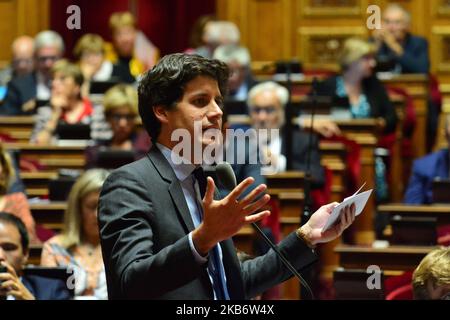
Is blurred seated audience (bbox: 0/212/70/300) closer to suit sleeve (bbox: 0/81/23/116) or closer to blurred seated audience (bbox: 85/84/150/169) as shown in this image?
blurred seated audience (bbox: 85/84/150/169)

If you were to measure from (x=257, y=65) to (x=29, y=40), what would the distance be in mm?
2136

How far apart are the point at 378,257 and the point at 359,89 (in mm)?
3385

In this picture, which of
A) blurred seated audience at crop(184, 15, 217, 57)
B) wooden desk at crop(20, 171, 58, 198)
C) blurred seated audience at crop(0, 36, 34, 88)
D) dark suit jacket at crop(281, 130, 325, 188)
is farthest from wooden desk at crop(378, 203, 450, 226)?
blurred seated audience at crop(0, 36, 34, 88)

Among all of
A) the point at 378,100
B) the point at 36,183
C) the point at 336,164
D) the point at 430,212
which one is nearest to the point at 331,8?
the point at 378,100

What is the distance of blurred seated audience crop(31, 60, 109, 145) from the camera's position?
7930 millimetres

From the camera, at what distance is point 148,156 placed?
8.79ft

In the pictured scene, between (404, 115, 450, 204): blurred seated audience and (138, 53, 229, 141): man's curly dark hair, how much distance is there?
4.15 meters

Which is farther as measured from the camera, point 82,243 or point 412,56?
point 412,56

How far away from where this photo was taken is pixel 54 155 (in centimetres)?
725

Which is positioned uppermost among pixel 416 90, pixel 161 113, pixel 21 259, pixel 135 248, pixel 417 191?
pixel 161 113

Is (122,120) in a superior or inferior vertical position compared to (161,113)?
inferior

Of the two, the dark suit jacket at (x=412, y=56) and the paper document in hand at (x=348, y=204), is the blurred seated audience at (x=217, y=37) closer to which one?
the dark suit jacket at (x=412, y=56)

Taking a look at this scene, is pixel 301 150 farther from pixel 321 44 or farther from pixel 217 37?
pixel 321 44

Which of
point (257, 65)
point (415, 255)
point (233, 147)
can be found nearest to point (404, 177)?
point (257, 65)
